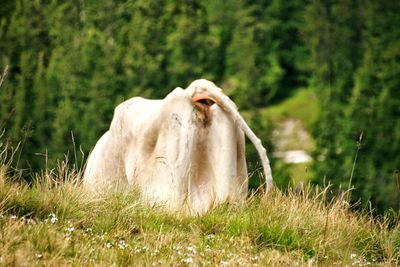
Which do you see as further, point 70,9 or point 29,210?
point 70,9

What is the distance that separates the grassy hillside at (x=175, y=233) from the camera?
6891 mm

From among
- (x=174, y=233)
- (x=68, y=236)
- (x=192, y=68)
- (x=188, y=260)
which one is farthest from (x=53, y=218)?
(x=192, y=68)

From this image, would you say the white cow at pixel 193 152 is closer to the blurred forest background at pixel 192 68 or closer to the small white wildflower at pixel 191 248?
the small white wildflower at pixel 191 248

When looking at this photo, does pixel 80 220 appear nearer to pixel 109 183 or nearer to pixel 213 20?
pixel 109 183

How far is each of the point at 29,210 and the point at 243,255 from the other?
1.67m

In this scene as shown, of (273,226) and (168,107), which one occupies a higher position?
(168,107)

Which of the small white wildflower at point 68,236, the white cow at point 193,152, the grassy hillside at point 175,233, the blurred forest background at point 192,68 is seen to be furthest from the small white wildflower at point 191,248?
the blurred forest background at point 192,68

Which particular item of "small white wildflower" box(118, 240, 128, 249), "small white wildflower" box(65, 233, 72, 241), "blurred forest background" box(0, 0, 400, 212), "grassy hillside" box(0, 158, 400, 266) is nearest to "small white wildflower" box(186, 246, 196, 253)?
"grassy hillside" box(0, 158, 400, 266)

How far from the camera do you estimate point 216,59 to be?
Answer: 3281cm

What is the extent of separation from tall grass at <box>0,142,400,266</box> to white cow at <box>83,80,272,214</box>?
0.46 meters

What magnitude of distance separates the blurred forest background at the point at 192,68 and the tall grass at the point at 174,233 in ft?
53.8

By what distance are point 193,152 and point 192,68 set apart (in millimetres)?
21738

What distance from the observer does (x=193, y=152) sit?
9273 mm

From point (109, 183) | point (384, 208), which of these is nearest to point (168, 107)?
point (109, 183)
